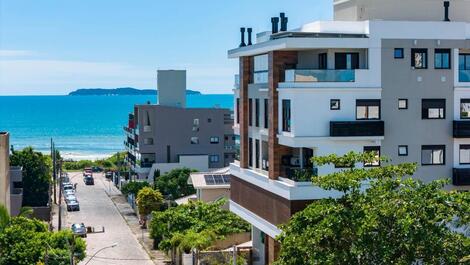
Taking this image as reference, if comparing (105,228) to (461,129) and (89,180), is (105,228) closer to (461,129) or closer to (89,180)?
(461,129)

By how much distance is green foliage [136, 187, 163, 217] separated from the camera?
69.8m

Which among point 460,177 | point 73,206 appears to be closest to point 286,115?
point 460,177

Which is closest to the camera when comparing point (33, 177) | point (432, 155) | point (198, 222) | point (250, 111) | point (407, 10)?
point (432, 155)

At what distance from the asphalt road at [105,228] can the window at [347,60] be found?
Answer: 20.7 meters

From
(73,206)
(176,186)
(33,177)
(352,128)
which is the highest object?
(352,128)

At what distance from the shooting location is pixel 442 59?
4022 centimetres

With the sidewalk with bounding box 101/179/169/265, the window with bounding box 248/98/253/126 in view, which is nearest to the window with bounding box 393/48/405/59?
the window with bounding box 248/98/253/126

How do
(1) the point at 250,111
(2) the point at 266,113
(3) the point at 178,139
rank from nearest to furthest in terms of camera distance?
(2) the point at 266,113, (1) the point at 250,111, (3) the point at 178,139

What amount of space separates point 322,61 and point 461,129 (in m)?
7.47

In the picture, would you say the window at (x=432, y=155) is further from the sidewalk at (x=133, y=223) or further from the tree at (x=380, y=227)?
the sidewalk at (x=133, y=223)

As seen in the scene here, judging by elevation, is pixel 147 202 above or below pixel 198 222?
below

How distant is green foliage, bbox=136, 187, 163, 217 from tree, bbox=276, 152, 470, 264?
41898mm

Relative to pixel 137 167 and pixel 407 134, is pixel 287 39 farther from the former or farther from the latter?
pixel 137 167

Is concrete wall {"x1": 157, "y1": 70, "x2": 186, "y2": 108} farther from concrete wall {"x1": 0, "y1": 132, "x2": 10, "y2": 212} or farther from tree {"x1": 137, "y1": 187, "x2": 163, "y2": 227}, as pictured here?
concrete wall {"x1": 0, "y1": 132, "x2": 10, "y2": 212}
